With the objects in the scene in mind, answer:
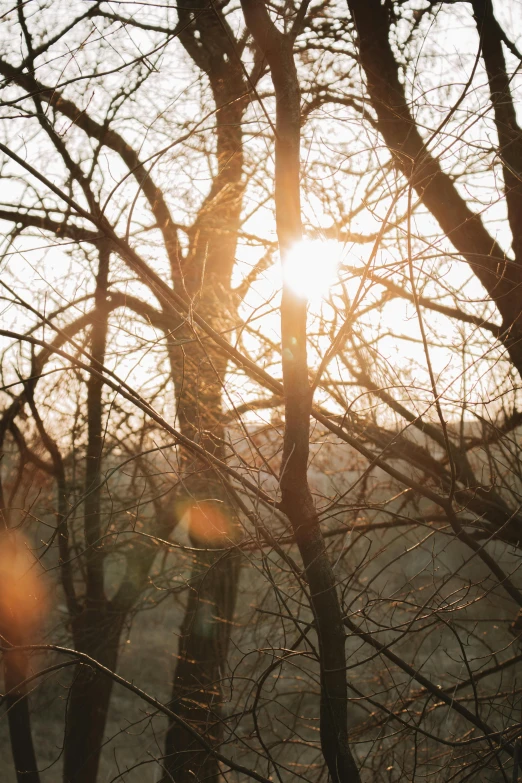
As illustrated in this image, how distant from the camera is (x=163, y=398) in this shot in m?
5.89

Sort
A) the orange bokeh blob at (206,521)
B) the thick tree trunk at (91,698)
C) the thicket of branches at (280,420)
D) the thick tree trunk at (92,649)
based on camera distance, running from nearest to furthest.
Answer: the thicket of branches at (280,420) < the orange bokeh blob at (206,521) < the thick tree trunk at (92,649) < the thick tree trunk at (91,698)

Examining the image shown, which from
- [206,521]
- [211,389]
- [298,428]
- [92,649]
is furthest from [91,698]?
[298,428]

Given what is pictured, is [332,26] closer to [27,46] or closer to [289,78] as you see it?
[27,46]

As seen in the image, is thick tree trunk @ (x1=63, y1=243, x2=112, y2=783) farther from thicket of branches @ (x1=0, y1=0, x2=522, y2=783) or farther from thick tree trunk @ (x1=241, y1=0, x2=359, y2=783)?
thick tree trunk @ (x1=241, y1=0, x2=359, y2=783)

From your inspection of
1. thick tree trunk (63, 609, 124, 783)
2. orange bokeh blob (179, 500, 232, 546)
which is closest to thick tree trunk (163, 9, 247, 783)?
orange bokeh blob (179, 500, 232, 546)

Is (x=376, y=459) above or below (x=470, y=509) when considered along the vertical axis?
below

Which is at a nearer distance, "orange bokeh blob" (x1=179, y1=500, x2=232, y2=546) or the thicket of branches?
the thicket of branches

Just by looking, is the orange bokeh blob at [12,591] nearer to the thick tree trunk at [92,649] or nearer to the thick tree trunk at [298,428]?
the thick tree trunk at [92,649]

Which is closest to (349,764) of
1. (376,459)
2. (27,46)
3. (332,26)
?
(376,459)

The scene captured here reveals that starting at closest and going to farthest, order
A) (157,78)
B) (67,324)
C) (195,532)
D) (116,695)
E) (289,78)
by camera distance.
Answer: (289,78), (157,78), (67,324), (195,532), (116,695)

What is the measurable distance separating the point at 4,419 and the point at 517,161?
4.32m

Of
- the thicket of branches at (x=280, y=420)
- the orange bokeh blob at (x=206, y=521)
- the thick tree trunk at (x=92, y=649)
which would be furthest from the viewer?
the thick tree trunk at (x=92, y=649)

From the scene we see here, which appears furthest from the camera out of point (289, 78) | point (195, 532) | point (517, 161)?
point (195, 532)

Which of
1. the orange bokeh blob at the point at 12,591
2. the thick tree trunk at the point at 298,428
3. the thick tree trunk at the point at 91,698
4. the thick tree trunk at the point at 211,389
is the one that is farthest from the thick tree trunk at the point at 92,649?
the thick tree trunk at the point at 298,428
